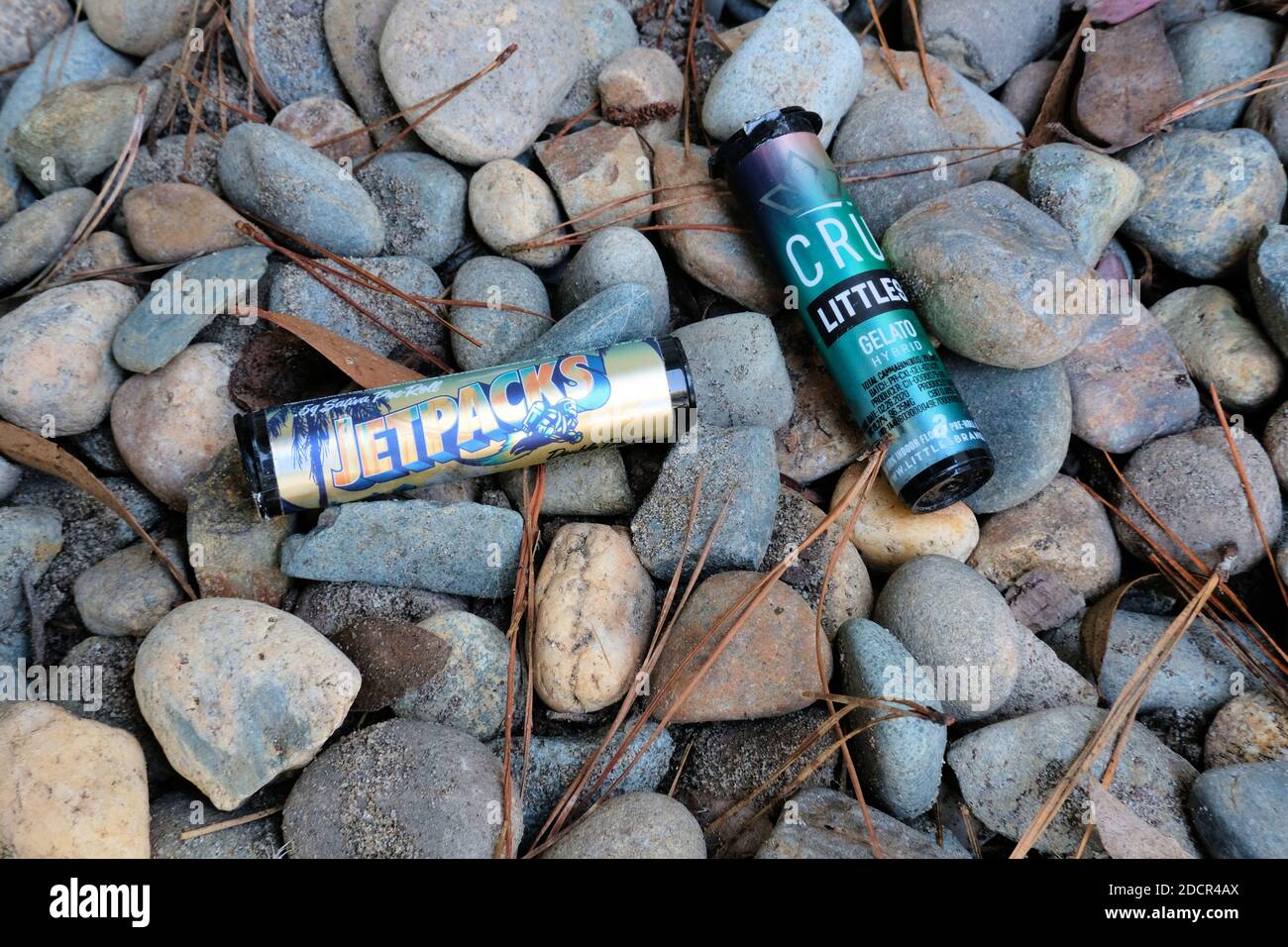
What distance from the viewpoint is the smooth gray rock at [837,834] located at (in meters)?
1.33

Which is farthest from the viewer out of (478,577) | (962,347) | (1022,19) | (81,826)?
(1022,19)

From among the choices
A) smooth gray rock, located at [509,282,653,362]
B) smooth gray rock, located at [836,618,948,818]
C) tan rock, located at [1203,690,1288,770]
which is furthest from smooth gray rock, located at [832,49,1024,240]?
tan rock, located at [1203,690,1288,770]

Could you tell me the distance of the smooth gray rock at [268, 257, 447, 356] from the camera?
5.65 feet

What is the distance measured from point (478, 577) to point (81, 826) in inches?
27.2

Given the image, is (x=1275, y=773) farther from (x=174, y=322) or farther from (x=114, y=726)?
(x=174, y=322)

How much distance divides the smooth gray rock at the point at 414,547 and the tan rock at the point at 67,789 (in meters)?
0.39

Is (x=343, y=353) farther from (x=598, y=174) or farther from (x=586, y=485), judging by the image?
(x=598, y=174)

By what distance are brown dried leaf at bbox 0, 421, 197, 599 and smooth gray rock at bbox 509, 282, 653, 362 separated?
748 millimetres

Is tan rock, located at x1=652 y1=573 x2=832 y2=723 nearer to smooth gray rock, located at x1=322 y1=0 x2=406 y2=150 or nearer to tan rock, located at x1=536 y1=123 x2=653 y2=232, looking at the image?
tan rock, located at x1=536 y1=123 x2=653 y2=232

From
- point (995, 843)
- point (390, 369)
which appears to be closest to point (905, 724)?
point (995, 843)

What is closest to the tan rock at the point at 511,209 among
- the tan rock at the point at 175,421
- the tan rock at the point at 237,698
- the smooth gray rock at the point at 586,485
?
the smooth gray rock at the point at 586,485

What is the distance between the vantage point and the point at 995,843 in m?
1.47

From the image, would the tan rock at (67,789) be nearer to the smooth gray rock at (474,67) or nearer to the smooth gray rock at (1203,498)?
the smooth gray rock at (474,67)

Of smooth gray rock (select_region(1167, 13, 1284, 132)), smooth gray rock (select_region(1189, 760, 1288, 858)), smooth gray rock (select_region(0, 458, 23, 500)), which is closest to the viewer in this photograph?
smooth gray rock (select_region(1189, 760, 1288, 858))
